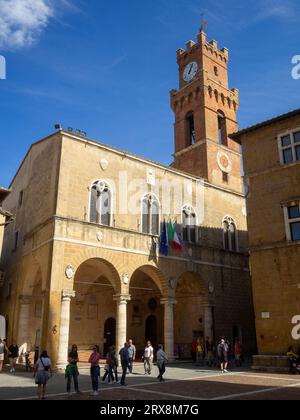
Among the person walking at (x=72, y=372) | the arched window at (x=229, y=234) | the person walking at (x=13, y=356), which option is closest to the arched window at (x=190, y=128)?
the arched window at (x=229, y=234)

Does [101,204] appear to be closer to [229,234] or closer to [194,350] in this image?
[194,350]

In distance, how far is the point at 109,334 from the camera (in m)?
25.1

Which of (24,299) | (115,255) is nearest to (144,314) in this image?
(115,255)

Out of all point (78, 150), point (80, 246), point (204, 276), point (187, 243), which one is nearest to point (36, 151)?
point (78, 150)

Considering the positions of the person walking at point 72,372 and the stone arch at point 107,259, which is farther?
the stone arch at point 107,259

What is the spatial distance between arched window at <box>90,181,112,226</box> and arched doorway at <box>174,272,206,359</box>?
6949 millimetres

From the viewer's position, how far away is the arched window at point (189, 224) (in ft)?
82.6

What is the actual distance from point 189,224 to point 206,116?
12575 millimetres

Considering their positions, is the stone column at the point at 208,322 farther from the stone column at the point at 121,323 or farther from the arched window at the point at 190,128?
the arched window at the point at 190,128

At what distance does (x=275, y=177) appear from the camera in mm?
18922

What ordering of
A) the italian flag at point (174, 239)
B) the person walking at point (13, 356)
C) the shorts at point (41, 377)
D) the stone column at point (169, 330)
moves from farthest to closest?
the italian flag at point (174, 239) < the stone column at point (169, 330) < the person walking at point (13, 356) < the shorts at point (41, 377)

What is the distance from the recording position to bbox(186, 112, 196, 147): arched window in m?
35.8

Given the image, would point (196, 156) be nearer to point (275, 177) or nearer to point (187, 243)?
point (187, 243)

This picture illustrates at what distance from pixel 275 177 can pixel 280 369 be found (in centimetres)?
861
